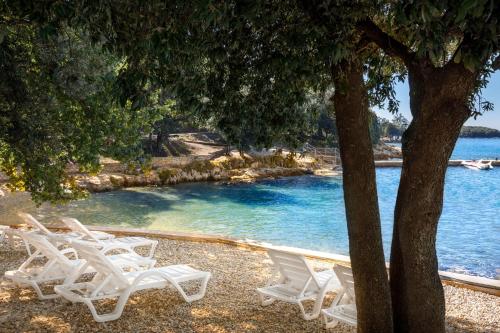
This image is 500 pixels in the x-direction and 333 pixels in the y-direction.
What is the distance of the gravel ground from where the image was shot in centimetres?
594

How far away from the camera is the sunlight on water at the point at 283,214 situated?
16844 mm

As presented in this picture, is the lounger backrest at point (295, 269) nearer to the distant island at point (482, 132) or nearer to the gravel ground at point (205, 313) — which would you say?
the gravel ground at point (205, 313)

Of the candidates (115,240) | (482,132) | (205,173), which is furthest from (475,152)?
(115,240)

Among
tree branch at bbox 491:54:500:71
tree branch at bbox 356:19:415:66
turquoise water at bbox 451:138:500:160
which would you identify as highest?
tree branch at bbox 356:19:415:66

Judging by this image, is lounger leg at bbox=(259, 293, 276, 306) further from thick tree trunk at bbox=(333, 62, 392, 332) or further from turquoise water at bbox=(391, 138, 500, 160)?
turquoise water at bbox=(391, 138, 500, 160)

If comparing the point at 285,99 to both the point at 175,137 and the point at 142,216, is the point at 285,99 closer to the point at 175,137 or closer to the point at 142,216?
the point at 142,216

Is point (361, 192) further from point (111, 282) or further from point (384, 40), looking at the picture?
point (111, 282)

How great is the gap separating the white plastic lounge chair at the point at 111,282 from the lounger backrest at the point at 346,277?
1.83 m

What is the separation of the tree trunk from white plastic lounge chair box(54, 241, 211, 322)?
273 cm

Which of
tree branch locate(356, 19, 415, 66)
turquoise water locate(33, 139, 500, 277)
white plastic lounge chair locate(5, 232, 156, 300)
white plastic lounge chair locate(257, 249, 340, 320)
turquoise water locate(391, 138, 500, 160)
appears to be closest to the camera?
tree branch locate(356, 19, 415, 66)

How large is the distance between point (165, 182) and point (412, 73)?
26.7m

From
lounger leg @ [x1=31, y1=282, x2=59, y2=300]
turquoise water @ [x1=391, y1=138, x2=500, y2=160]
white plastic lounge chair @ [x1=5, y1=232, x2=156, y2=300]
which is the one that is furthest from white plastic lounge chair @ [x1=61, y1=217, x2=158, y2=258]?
turquoise water @ [x1=391, y1=138, x2=500, y2=160]

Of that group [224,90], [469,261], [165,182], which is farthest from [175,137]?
[224,90]

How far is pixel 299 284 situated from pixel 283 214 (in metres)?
15.6
